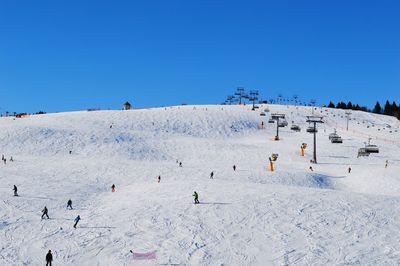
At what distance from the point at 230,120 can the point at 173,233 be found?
72.1 metres

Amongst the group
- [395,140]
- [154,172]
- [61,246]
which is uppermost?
[395,140]

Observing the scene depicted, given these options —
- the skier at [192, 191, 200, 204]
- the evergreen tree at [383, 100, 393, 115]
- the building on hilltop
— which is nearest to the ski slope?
the skier at [192, 191, 200, 204]

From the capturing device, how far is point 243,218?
101ft

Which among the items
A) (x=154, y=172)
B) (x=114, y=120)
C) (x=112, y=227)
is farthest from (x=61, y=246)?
(x=114, y=120)

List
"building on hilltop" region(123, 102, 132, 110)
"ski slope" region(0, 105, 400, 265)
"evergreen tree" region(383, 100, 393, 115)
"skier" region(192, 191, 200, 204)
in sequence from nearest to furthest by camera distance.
Result: "ski slope" region(0, 105, 400, 265), "skier" region(192, 191, 200, 204), "building on hilltop" region(123, 102, 132, 110), "evergreen tree" region(383, 100, 393, 115)

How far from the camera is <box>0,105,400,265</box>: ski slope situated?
83.8 feet

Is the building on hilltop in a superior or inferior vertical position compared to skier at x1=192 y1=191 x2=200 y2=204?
superior

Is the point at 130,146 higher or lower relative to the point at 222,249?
higher

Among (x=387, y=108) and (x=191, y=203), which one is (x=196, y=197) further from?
(x=387, y=108)

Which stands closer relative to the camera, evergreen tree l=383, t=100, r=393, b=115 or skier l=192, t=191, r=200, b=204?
skier l=192, t=191, r=200, b=204

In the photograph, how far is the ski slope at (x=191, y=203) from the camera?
2555 cm

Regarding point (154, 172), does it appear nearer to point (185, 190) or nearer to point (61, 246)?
point (185, 190)

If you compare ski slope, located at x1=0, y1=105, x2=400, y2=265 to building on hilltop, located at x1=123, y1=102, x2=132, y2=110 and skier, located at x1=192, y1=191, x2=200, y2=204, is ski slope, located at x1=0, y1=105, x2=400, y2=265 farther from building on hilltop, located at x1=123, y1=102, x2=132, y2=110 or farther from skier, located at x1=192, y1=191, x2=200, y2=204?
building on hilltop, located at x1=123, y1=102, x2=132, y2=110

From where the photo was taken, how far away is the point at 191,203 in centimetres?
3419
